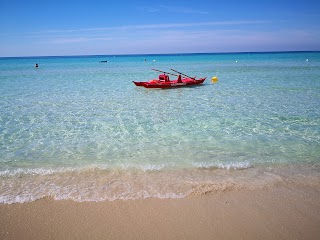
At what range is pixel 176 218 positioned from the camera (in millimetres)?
3961

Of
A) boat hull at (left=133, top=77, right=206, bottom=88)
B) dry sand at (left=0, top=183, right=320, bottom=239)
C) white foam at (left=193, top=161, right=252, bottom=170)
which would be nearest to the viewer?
dry sand at (left=0, top=183, right=320, bottom=239)

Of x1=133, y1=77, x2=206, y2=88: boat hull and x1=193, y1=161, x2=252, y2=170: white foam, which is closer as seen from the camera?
x1=193, y1=161, x2=252, y2=170: white foam

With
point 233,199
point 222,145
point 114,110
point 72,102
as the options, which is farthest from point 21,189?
point 72,102

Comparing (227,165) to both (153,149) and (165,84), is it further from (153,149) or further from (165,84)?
(165,84)

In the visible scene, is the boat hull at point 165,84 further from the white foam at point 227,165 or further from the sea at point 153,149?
the white foam at point 227,165

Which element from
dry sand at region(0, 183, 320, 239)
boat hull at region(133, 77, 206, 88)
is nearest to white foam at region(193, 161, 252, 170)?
dry sand at region(0, 183, 320, 239)

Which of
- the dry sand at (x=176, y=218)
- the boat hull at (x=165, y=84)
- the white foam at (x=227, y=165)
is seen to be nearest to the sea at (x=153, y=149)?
the white foam at (x=227, y=165)

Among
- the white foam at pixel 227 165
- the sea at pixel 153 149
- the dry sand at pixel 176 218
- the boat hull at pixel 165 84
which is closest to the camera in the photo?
the dry sand at pixel 176 218

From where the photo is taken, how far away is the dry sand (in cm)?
364

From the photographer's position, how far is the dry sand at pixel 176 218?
143 inches

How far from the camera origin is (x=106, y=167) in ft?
19.4

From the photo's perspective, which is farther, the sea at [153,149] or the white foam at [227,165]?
the white foam at [227,165]

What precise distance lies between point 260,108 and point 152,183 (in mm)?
8447

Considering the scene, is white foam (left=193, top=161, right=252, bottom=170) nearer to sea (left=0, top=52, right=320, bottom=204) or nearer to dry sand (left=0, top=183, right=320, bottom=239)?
sea (left=0, top=52, right=320, bottom=204)
